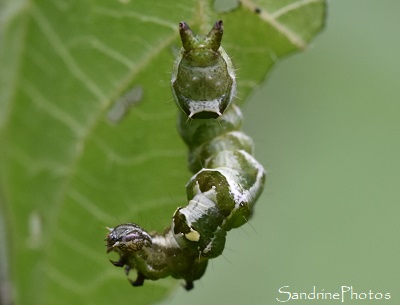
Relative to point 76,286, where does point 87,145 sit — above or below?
above

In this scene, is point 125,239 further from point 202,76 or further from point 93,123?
point 93,123

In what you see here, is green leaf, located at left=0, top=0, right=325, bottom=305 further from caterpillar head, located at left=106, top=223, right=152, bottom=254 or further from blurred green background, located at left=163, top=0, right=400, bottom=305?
caterpillar head, located at left=106, top=223, right=152, bottom=254

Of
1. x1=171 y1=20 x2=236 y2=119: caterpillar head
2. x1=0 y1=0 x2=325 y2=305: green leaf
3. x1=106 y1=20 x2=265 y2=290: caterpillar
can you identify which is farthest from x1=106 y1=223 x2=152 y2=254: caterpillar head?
x1=0 y1=0 x2=325 y2=305: green leaf

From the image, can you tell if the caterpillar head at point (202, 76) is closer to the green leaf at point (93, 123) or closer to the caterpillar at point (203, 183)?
the caterpillar at point (203, 183)

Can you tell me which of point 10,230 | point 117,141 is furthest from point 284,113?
point 10,230

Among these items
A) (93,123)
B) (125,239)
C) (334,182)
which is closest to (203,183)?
(125,239)

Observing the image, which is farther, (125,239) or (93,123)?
(93,123)

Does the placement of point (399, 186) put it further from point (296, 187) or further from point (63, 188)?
point (63, 188)
